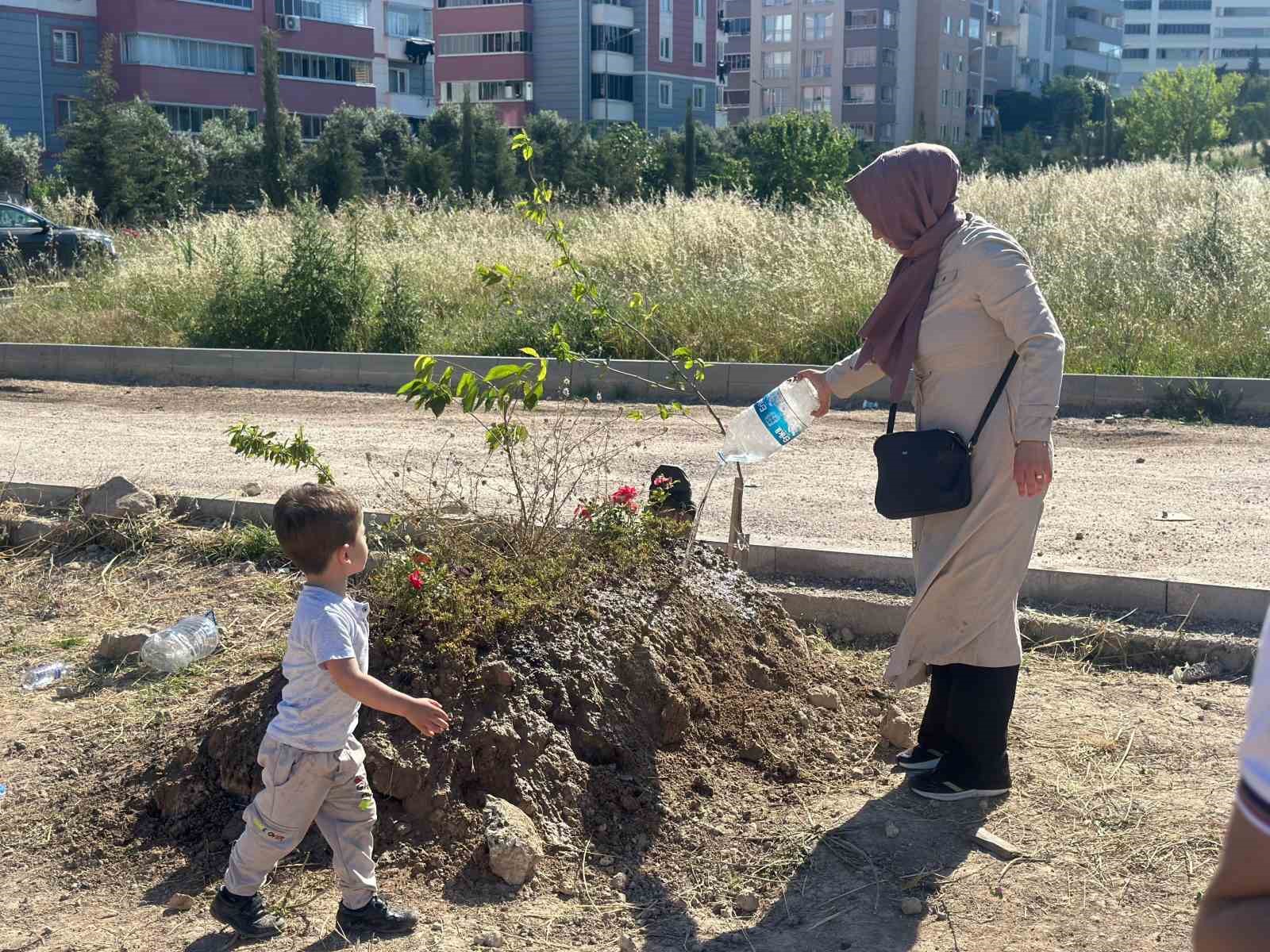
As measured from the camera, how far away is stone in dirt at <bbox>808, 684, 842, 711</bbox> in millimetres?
4348

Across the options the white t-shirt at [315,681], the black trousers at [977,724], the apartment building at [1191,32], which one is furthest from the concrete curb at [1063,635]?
the apartment building at [1191,32]

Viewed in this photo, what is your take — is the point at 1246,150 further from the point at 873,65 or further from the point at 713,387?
the point at 713,387

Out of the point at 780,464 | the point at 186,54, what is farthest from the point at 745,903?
the point at 186,54

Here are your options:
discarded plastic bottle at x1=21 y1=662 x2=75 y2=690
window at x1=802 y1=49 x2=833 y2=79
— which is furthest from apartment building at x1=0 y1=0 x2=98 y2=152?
discarded plastic bottle at x1=21 y1=662 x2=75 y2=690

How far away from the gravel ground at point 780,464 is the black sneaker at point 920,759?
6.75 ft

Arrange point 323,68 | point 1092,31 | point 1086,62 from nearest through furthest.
→ point 323,68
point 1086,62
point 1092,31

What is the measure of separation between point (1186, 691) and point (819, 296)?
8201 millimetres

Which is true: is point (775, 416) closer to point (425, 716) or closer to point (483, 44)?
point (425, 716)

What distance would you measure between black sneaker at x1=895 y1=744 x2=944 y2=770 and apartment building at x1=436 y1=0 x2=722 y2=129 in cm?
7616

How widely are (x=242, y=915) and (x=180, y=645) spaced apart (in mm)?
1856

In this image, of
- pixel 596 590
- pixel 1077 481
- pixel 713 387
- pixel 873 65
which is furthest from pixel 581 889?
pixel 873 65

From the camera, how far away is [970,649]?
144 inches

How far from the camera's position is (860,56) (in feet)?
294

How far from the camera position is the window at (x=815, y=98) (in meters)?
91.2
